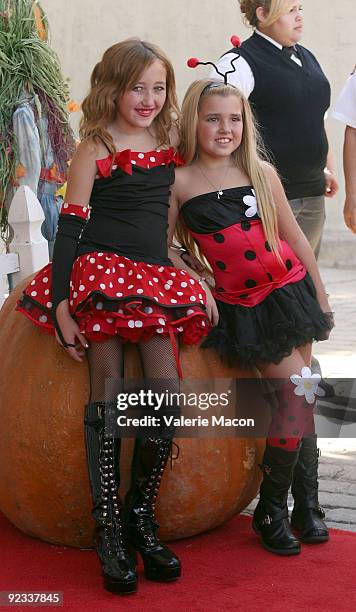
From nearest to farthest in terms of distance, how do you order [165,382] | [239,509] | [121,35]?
[165,382]
[239,509]
[121,35]

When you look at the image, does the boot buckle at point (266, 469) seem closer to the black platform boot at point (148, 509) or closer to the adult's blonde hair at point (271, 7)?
the black platform boot at point (148, 509)

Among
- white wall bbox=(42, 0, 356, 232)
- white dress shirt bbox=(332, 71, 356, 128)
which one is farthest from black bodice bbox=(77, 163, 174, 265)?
white wall bbox=(42, 0, 356, 232)

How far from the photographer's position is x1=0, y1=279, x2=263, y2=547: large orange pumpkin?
349 cm

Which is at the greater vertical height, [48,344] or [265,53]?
[265,53]

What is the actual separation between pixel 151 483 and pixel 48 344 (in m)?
0.60

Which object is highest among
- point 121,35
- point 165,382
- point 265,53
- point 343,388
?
point 121,35

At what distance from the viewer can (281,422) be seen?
357 centimetres

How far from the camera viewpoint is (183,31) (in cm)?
1272

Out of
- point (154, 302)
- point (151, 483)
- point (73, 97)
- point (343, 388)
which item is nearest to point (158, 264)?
point (154, 302)

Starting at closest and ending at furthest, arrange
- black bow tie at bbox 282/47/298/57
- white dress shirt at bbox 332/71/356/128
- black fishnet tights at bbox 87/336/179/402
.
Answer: black fishnet tights at bbox 87/336/179/402 → black bow tie at bbox 282/47/298/57 → white dress shirt at bbox 332/71/356/128

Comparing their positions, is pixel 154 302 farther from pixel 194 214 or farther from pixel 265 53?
pixel 265 53

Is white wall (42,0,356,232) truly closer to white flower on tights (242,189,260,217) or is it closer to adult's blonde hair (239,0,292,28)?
adult's blonde hair (239,0,292,28)

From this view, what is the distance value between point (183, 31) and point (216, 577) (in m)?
10.2

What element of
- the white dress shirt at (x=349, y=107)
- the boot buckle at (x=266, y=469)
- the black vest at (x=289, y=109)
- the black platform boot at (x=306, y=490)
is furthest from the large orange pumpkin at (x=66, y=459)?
the white dress shirt at (x=349, y=107)
